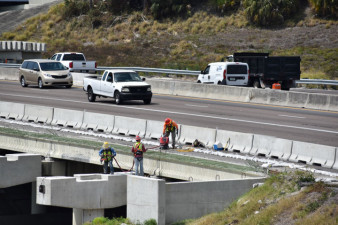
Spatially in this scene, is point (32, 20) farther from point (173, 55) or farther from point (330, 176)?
point (330, 176)

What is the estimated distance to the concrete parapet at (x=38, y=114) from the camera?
2770 centimetres

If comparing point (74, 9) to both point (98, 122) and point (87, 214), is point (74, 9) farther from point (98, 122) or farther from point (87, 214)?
→ point (87, 214)

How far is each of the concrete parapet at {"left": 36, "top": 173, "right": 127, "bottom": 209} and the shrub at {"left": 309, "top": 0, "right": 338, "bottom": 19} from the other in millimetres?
46512

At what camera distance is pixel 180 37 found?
65.8m

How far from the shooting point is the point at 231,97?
119ft

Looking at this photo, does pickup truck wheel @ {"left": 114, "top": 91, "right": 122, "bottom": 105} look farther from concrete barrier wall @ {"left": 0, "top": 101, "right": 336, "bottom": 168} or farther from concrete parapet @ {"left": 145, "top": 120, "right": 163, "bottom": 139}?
concrete parapet @ {"left": 145, "top": 120, "right": 163, "bottom": 139}

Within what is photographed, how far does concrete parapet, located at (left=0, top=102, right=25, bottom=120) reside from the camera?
95.0 feet

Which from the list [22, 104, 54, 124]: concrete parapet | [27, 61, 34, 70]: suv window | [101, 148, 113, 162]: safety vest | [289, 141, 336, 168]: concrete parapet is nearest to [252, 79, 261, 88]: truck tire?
[27, 61, 34, 70]: suv window

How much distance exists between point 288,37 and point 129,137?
125ft

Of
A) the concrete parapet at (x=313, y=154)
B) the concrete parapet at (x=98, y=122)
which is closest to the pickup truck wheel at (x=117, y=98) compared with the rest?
the concrete parapet at (x=98, y=122)

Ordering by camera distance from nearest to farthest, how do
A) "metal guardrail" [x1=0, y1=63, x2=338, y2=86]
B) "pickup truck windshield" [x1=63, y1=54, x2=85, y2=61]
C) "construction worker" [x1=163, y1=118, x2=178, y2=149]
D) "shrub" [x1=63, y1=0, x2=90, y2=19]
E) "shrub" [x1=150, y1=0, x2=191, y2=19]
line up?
1. "construction worker" [x1=163, y1=118, x2=178, y2=149]
2. "metal guardrail" [x1=0, y1=63, x2=338, y2=86]
3. "pickup truck windshield" [x1=63, y1=54, x2=85, y2=61]
4. "shrub" [x1=150, y1=0, x2=191, y2=19]
5. "shrub" [x1=63, y1=0, x2=90, y2=19]

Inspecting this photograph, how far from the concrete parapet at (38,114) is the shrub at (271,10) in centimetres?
3743

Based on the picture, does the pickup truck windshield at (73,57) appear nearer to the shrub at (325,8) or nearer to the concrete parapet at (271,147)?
the shrub at (325,8)

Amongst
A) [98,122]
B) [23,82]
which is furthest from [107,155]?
[23,82]
